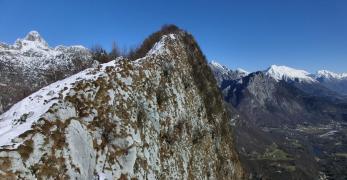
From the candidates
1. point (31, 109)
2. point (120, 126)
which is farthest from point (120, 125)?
point (31, 109)

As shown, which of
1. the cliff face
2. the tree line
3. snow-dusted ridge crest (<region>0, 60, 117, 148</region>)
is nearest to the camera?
the cliff face

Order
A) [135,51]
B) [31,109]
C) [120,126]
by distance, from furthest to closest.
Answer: [135,51]
[120,126]
[31,109]

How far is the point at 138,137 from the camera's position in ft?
85.0

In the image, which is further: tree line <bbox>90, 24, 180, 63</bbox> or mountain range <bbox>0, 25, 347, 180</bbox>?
tree line <bbox>90, 24, 180, 63</bbox>

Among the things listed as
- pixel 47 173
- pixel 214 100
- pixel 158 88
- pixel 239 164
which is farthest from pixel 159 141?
pixel 239 164

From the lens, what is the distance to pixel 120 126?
24500 millimetres

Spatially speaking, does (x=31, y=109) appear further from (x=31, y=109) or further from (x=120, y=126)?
(x=120, y=126)

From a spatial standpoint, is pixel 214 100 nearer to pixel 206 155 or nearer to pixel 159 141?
pixel 206 155

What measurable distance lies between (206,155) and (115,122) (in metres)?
17.4

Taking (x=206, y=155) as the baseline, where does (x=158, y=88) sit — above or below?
above

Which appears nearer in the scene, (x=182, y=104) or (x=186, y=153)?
(x=186, y=153)

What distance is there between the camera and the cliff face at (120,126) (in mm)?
18172

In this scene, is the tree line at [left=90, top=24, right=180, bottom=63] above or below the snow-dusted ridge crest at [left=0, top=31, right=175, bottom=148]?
above

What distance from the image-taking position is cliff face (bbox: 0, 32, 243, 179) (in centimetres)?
1817
